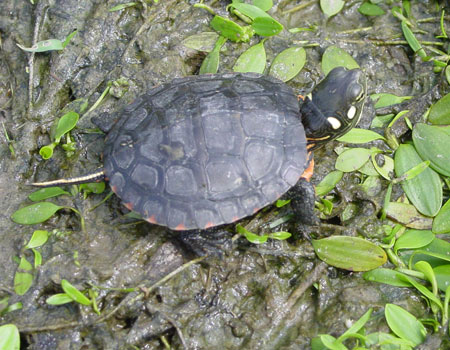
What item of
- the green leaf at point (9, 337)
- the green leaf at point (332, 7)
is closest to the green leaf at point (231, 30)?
the green leaf at point (332, 7)

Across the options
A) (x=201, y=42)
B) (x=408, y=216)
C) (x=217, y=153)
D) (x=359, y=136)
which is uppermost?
(x=201, y=42)

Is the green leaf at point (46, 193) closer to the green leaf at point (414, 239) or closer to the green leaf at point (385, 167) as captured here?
the green leaf at point (385, 167)

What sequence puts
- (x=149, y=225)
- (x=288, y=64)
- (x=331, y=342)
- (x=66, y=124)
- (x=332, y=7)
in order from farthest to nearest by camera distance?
(x=332, y=7)
(x=288, y=64)
(x=66, y=124)
(x=149, y=225)
(x=331, y=342)

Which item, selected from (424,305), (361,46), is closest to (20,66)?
(361,46)

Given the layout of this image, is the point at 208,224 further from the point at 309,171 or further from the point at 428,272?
the point at 428,272

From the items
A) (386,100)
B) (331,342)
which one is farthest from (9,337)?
(386,100)

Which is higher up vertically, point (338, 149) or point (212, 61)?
point (212, 61)

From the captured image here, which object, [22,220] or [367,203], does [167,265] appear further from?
[367,203]

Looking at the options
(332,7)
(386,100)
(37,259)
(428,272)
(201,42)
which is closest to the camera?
(428,272)
